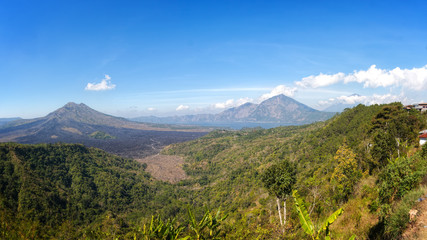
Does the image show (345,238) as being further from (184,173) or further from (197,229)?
(184,173)

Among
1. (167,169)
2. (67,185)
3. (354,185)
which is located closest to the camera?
(354,185)

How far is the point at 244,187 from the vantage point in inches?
3009

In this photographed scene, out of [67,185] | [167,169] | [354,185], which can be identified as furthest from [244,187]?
[167,169]

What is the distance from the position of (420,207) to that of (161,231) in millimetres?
9090

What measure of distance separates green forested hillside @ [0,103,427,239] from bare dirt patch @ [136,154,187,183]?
7.91 metres

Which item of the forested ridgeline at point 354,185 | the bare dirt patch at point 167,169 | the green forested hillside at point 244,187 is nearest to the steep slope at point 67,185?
the green forested hillside at point 244,187

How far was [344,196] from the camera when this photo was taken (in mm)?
19062

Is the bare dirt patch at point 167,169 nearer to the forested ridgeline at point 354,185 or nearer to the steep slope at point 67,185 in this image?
the steep slope at point 67,185

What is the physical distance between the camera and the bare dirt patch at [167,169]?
125787mm

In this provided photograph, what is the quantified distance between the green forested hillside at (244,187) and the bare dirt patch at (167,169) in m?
7.91

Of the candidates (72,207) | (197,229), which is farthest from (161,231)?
(72,207)

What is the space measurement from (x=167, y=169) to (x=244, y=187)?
83.5 meters

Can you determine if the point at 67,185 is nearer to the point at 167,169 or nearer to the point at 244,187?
the point at 167,169

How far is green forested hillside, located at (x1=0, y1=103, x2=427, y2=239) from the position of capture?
9.97 meters
